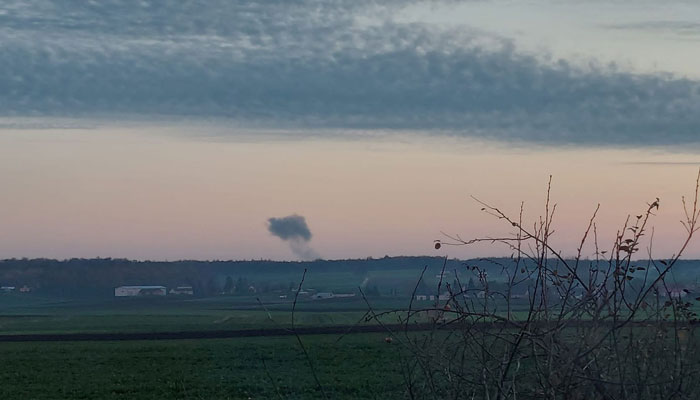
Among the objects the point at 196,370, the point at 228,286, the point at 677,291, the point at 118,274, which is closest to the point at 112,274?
the point at 118,274

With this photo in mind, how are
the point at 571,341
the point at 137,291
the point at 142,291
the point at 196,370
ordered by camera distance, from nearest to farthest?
the point at 571,341, the point at 196,370, the point at 137,291, the point at 142,291

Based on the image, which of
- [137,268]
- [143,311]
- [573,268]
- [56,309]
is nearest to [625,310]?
[573,268]

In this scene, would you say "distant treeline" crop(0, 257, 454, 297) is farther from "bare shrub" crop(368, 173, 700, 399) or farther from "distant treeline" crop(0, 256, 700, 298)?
"bare shrub" crop(368, 173, 700, 399)

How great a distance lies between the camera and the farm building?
507 ft

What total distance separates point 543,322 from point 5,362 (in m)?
35.7

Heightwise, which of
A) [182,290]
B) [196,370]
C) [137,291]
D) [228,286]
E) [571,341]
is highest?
[228,286]

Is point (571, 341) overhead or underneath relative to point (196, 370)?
overhead

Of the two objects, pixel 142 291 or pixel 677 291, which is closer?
pixel 677 291

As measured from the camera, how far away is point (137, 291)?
156 meters

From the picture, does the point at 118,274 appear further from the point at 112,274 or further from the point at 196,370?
the point at 196,370

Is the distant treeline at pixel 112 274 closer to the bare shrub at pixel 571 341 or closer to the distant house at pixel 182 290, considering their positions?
the distant house at pixel 182 290

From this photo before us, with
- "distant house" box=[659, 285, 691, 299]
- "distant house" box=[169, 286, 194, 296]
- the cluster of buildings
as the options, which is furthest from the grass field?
"distant house" box=[169, 286, 194, 296]

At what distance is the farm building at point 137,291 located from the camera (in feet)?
507

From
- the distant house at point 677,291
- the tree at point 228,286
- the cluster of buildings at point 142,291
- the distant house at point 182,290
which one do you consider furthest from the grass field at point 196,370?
the distant house at point 182,290
